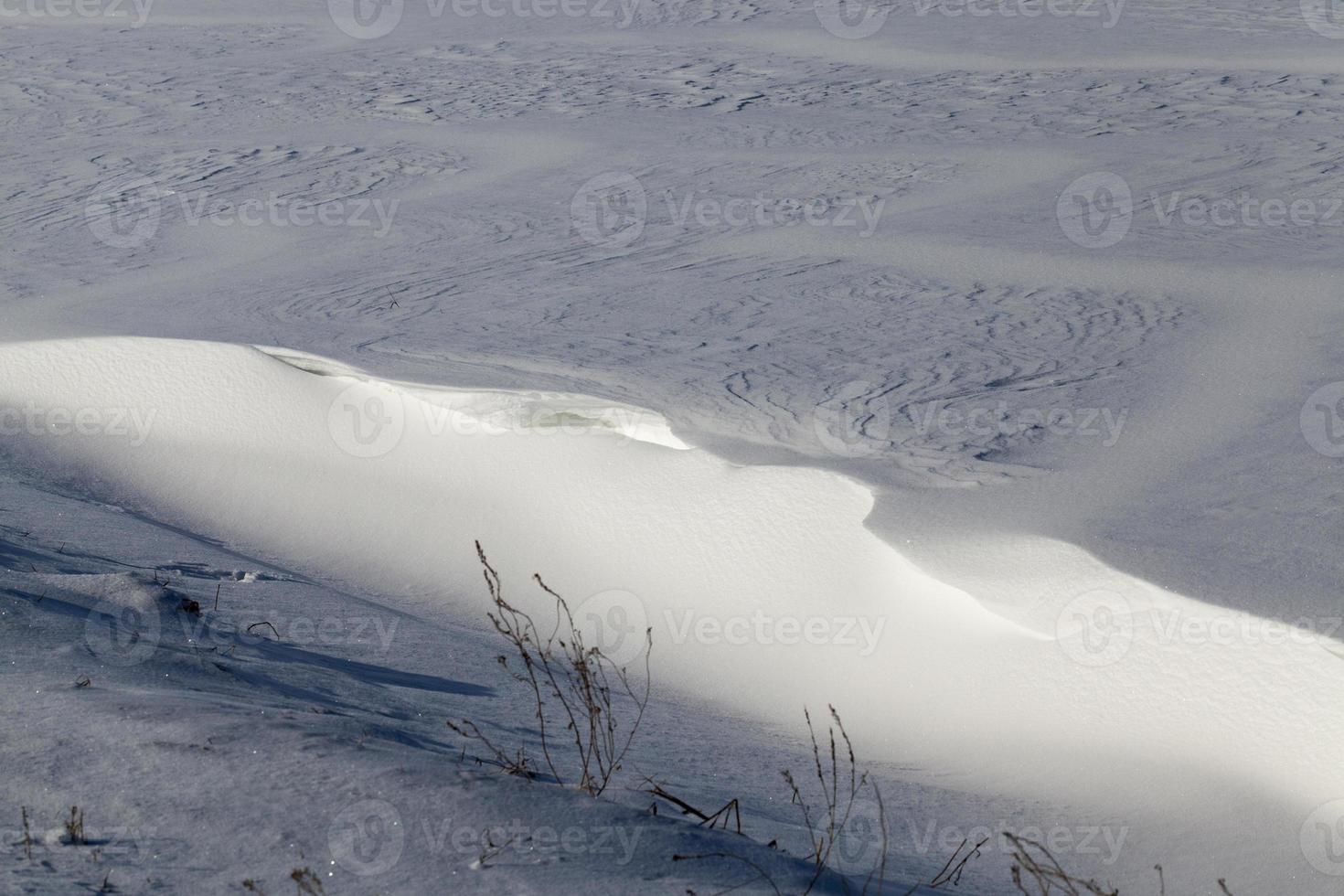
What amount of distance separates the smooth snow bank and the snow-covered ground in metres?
A: 0.01

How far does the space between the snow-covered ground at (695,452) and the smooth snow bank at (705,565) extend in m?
0.01

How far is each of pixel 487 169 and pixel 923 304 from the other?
8.42 ft

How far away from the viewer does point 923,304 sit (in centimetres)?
458

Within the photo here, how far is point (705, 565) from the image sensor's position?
3.41 meters

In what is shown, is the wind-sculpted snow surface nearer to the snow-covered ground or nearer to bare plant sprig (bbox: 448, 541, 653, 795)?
the snow-covered ground

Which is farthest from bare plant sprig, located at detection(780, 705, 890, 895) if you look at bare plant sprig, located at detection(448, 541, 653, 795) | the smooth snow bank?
bare plant sprig, located at detection(448, 541, 653, 795)

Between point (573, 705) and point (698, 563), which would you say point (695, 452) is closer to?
point (698, 563)

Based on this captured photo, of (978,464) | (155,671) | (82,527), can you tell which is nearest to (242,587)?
(82,527)

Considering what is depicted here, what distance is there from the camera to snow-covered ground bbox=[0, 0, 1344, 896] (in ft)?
7.02

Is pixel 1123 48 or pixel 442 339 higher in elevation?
pixel 1123 48

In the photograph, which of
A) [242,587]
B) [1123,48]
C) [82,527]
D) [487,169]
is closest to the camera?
[242,587]

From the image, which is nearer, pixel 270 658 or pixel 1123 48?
pixel 270 658

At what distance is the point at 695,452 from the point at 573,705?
3.30ft

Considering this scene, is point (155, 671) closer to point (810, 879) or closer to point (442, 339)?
point (810, 879)
